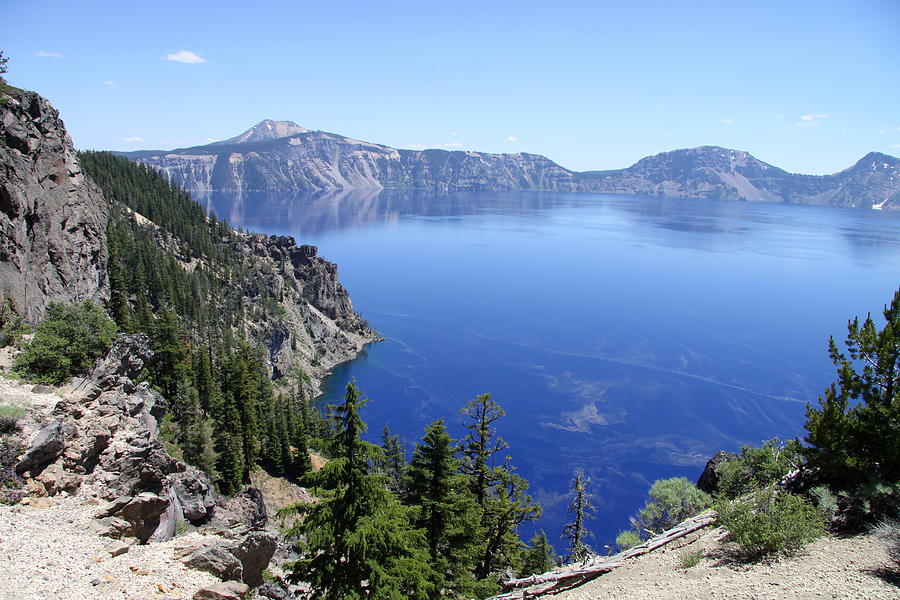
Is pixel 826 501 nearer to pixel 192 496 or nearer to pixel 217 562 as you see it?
pixel 217 562

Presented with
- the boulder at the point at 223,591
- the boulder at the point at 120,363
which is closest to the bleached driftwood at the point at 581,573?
the boulder at the point at 223,591

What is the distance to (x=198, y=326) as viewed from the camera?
101m

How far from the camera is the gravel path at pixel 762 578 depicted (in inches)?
562

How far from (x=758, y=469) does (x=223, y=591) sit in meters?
26.8

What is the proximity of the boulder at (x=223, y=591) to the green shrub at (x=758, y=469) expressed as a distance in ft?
72.1

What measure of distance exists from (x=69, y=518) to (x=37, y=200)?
45.7m

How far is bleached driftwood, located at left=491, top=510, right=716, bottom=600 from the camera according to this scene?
19234mm

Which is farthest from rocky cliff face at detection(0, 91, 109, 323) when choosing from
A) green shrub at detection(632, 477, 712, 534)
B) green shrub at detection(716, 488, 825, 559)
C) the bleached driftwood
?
green shrub at detection(632, 477, 712, 534)

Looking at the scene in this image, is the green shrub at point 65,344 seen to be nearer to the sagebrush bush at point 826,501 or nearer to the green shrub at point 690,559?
the green shrub at point 690,559

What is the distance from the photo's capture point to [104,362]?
1436 inches

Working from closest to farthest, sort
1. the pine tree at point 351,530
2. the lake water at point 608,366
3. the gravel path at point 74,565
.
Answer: the gravel path at point 74,565, the pine tree at point 351,530, the lake water at point 608,366

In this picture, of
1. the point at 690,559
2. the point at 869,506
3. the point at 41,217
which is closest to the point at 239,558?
the point at 690,559

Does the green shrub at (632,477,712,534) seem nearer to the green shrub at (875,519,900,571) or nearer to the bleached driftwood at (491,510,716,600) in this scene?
the bleached driftwood at (491,510,716,600)

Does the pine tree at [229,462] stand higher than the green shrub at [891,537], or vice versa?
the green shrub at [891,537]
